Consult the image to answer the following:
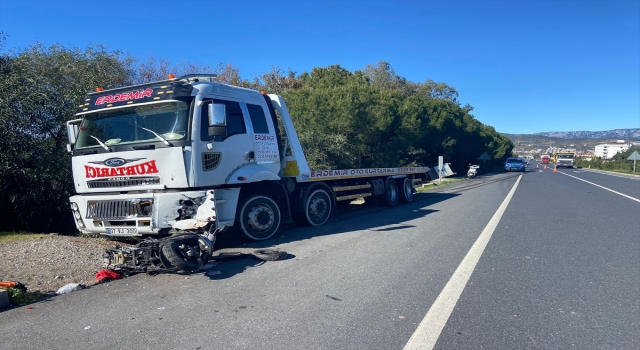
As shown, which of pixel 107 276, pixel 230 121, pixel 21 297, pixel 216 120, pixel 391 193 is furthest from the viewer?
pixel 391 193

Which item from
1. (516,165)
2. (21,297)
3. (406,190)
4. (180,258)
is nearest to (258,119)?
(180,258)

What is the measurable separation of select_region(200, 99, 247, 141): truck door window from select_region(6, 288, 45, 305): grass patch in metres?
3.25

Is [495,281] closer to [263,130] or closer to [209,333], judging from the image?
[209,333]

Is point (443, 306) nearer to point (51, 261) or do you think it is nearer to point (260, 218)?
point (260, 218)

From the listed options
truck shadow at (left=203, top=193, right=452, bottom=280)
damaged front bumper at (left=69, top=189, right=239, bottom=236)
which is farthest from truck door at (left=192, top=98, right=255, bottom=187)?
truck shadow at (left=203, top=193, right=452, bottom=280)

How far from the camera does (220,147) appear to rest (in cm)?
794

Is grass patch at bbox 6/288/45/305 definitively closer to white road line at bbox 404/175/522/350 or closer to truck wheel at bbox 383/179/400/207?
white road line at bbox 404/175/522/350

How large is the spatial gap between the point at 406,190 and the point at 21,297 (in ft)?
40.6

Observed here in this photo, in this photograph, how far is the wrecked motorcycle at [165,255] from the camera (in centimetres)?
607

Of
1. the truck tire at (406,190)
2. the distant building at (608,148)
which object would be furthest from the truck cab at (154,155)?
the distant building at (608,148)

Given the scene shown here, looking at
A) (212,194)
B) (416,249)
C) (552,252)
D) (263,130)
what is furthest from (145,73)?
(552,252)

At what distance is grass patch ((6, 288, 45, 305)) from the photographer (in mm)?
5234

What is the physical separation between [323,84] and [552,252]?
19417mm

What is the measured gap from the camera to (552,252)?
25.1 feet
